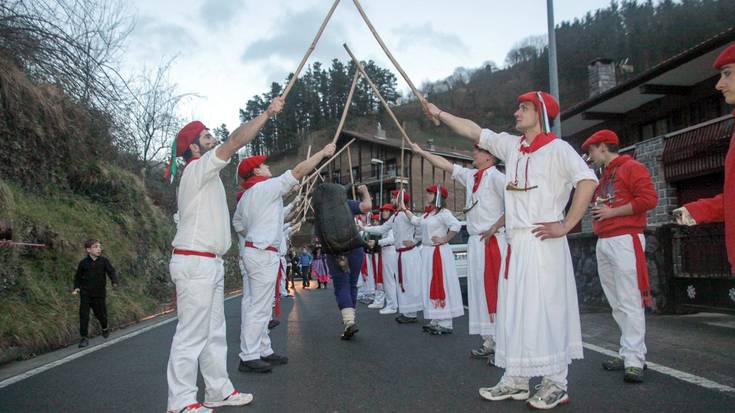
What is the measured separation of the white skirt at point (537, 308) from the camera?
412 cm

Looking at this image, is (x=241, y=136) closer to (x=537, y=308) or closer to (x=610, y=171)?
(x=537, y=308)

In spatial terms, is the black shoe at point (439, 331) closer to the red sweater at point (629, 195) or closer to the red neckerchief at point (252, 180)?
the red sweater at point (629, 195)

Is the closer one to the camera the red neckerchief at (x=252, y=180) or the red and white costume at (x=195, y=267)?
the red and white costume at (x=195, y=267)

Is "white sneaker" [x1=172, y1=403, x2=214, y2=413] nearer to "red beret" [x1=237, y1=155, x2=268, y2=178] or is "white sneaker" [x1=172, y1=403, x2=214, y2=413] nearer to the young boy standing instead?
"red beret" [x1=237, y1=155, x2=268, y2=178]

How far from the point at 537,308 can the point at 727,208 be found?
53.1 inches

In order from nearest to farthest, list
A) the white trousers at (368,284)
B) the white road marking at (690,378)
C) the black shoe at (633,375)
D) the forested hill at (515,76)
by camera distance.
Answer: the white road marking at (690,378)
the black shoe at (633,375)
the white trousers at (368,284)
the forested hill at (515,76)

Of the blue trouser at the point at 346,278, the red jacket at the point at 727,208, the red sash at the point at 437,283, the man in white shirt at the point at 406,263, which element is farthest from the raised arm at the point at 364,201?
the red jacket at the point at 727,208

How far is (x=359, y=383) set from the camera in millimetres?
5121

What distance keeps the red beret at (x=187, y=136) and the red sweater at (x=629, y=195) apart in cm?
358

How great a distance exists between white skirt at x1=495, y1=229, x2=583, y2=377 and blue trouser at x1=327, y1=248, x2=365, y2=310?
3.97m

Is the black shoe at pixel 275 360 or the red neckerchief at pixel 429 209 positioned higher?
the red neckerchief at pixel 429 209

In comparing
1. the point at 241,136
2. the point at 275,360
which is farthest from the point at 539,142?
the point at 275,360

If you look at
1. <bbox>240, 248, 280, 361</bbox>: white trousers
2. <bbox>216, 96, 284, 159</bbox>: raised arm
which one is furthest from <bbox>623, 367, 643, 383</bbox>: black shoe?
<bbox>216, 96, 284, 159</bbox>: raised arm

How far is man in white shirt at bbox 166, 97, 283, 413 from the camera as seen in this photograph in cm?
402
